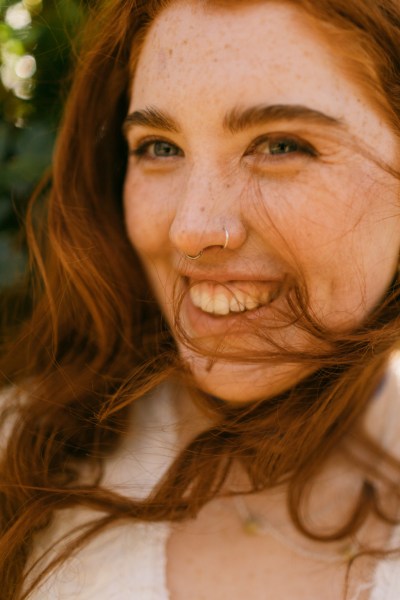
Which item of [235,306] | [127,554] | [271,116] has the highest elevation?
[271,116]

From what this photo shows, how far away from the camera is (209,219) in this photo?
134cm

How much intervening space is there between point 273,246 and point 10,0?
1008 mm

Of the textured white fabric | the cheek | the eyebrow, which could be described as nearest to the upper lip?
the cheek

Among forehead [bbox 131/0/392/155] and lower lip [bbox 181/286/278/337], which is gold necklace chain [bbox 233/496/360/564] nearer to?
lower lip [bbox 181/286/278/337]

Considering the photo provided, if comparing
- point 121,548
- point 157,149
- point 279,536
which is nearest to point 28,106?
point 157,149

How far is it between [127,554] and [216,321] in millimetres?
508

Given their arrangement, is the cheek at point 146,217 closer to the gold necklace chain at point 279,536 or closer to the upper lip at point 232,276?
the upper lip at point 232,276

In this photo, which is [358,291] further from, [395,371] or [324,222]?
[395,371]

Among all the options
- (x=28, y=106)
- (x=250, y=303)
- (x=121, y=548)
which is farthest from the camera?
(x=28, y=106)

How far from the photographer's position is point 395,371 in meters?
1.68

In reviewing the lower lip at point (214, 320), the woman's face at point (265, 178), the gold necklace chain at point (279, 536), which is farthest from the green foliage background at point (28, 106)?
the gold necklace chain at point (279, 536)

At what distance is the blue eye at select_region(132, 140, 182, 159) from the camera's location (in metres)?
1.53

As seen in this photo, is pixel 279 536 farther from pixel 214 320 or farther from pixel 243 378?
pixel 214 320

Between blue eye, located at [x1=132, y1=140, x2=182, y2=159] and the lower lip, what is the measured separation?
11.2 inches
